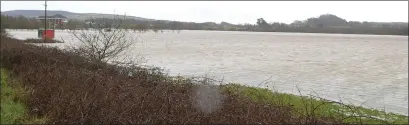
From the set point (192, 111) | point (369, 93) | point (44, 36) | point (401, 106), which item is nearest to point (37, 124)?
point (192, 111)

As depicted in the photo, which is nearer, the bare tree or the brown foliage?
the brown foliage

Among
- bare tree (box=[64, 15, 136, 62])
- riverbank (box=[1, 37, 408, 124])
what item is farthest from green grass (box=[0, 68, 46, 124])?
bare tree (box=[64, 15, 136, 62])

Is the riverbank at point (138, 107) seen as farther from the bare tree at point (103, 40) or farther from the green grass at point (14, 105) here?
the bare tree at point (103, 40)

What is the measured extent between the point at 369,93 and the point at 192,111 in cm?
1080

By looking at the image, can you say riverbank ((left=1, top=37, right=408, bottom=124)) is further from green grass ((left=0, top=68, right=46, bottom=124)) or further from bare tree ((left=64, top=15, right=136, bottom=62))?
bare tree ((left=64, top=15, right=136, bottom=62))

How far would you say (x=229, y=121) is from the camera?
896 centimetres

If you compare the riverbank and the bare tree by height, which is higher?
the bare tree

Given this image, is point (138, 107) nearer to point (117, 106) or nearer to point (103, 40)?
point (117, 106)

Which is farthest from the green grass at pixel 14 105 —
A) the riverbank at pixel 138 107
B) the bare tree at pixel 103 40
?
the bare tree at pixel 103 40

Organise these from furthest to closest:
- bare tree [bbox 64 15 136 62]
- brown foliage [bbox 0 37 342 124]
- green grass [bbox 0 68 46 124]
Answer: bare tree [bbox 64 15 136 62], brown foliage [bbox 0 37 342 124], green grass [bbox 0 68 46 124]

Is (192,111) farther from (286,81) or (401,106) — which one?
(286,81)

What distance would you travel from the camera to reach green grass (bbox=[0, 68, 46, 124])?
342 inches

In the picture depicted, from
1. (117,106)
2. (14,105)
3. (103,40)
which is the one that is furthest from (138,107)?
(103,40)

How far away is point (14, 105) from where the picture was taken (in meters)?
9.88
